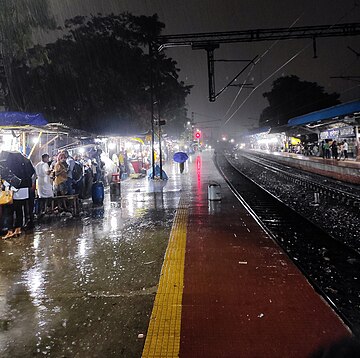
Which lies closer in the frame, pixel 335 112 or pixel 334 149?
pixel 335 112

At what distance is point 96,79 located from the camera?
2302cm

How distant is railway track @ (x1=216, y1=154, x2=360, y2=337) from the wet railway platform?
549 millimetres

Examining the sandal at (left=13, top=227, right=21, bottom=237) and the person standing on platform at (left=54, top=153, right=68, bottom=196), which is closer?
the sandal at (left=13, top=227, right=21, bottom=237)

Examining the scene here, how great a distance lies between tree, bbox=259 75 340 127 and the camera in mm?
65787

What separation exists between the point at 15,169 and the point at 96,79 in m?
16.6

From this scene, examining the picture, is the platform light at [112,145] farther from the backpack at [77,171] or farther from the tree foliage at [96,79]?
the backpack at [77,171]

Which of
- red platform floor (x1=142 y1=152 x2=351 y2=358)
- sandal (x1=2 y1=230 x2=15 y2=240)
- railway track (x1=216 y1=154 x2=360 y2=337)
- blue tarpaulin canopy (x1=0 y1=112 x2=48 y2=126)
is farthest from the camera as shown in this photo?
blue tarpaulin canopy (x1=0 y1=112 x2=48 y2=126)

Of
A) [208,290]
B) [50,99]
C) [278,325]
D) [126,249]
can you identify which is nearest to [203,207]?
[126,249]

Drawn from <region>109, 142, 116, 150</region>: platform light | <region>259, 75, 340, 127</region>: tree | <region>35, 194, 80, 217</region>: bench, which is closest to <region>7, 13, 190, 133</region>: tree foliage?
<region>109, 142, 116, 150</region>: platform light

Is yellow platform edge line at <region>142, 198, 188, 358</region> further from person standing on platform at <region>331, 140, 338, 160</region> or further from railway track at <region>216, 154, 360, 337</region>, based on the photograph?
person standing on platform at <region>331, 140, 338, 160</region>

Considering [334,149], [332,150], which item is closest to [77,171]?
[334,149]

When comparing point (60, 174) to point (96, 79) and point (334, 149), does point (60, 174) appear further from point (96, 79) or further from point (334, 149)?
point (334, 149)

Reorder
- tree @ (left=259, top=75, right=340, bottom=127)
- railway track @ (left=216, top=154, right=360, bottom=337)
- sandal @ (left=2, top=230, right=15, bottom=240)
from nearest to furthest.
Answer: railway track @ (left=216, top=154, right=360, bottom=337)
sandal @ (left=2, top=230, right=15, bottom=240)
tree @ (left=259, top=75, right=340, bottom=127)

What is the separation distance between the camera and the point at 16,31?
299 inches
